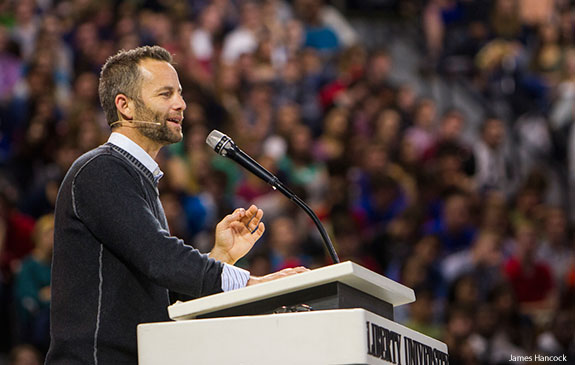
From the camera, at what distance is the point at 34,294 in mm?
6578

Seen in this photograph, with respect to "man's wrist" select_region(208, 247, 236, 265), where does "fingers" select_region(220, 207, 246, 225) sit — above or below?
above

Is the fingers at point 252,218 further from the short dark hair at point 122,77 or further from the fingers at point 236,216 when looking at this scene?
the short dark hair at point 122,77

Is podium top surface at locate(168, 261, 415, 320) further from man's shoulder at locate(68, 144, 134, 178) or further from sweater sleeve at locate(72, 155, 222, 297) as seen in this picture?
man's shoulder at locate(68, 144, 134, 178)

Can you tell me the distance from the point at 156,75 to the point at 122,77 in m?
0.10

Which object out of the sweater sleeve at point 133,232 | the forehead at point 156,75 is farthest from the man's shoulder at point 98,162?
the forehead at point 156,75

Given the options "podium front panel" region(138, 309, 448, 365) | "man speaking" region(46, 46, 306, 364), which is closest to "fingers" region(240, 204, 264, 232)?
"man speaking" region(46, 46, 306, 364)

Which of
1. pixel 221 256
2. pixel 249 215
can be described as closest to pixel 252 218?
pixel 249 215

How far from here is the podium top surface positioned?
8.32ft

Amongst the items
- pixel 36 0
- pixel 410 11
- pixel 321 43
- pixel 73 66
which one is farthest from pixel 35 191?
pixel 410 11

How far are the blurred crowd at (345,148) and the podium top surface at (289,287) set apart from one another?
383 centimetres

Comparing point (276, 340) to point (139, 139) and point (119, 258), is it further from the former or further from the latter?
point (139, 139)

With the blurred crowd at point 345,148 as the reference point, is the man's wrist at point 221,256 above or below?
below

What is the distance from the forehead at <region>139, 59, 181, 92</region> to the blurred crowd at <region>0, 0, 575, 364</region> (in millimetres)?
3329

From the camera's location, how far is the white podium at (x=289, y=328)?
8.11 ft
